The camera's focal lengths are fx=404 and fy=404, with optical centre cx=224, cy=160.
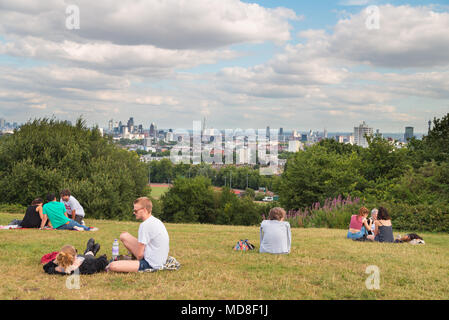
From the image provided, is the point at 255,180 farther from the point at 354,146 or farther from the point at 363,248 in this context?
the point at 363,248

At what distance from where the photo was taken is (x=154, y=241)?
8.87 metres

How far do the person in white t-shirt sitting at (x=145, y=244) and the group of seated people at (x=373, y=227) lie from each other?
8051mm

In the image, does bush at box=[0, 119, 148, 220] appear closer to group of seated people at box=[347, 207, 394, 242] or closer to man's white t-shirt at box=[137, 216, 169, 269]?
group of seated people at box=[347, 207, 394, 242]

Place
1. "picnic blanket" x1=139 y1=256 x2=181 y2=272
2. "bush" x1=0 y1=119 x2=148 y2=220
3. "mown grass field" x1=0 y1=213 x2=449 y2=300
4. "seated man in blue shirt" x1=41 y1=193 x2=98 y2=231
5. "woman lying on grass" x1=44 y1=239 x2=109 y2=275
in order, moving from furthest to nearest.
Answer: "bush" x1=0 y1=119 x2=148 y2=220 → "seated man in blue shirt" x1=41 y1=193 x2=98 y2=231 → "picnic blanket" x1=139 y1=256 x2=181 y2=272 → "woman lying on grass" x1=44 y1=239 x2=109 y2=275 → "mown grass field" x1=0 y1=213 x2=449 y2=300

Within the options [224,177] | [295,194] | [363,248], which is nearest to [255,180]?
[224,177]

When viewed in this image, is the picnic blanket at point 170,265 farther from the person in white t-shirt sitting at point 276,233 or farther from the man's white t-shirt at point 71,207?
the man's white t-shirt at point 71,207

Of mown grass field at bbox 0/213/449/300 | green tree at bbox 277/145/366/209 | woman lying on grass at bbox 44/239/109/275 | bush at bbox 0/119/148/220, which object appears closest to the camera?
mown grass field at bbox 0/213/449/300

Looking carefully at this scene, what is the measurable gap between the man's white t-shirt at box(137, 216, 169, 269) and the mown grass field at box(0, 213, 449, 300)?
1.02 ft

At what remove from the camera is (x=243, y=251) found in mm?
11656

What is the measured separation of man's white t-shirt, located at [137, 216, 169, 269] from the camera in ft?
28.5

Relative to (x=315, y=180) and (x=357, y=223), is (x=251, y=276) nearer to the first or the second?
(x=357, y=223)

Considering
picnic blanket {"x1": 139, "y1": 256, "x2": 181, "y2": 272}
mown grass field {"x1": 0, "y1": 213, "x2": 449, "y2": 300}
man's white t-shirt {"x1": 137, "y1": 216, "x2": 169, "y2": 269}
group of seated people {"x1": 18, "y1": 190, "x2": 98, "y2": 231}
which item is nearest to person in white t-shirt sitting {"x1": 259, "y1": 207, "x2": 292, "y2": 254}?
mown grass field {"x1": 0, "y1": 213, "x2": 449, "y2": 300}

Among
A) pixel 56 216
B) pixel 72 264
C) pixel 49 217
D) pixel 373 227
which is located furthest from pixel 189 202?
pixel 72 264

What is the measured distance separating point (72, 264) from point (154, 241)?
181cm
